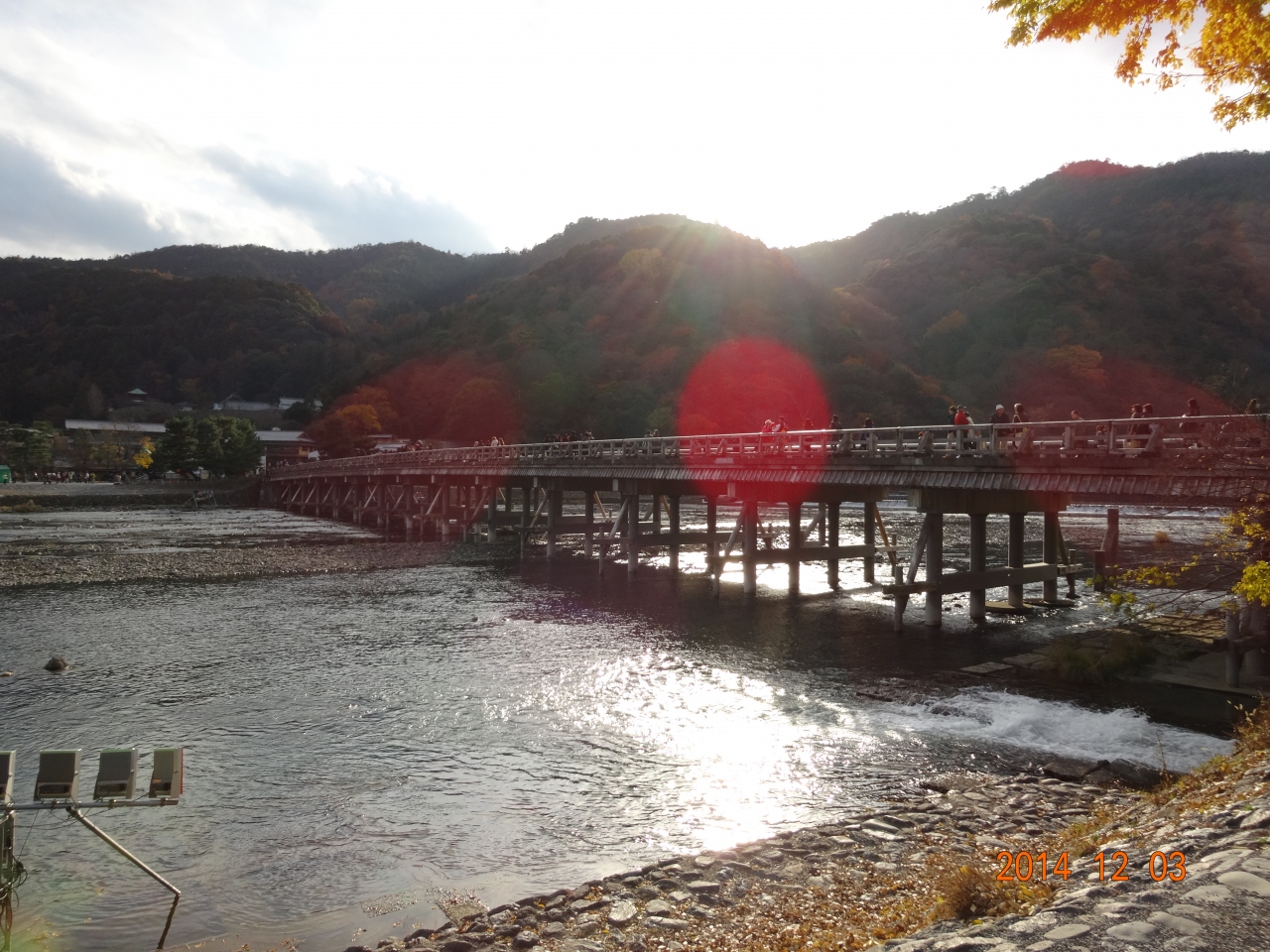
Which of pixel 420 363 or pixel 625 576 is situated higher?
pixel 420 363

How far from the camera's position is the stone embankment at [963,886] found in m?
4.62

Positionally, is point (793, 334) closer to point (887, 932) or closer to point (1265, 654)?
point (1265, 654)

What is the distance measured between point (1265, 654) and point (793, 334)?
77455mm

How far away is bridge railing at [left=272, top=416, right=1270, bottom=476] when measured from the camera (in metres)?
12.1

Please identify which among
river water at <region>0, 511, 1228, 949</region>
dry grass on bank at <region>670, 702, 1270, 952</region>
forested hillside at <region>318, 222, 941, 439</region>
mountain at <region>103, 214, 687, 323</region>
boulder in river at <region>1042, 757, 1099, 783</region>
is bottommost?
river water at <region>0, 511, 1228, 949</region>

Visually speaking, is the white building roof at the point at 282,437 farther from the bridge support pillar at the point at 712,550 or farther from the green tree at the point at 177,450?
the bridge support pillar at the point at 712,550

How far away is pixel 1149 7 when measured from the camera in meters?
8.27

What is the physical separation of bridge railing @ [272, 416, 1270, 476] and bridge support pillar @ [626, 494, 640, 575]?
1.69 meters

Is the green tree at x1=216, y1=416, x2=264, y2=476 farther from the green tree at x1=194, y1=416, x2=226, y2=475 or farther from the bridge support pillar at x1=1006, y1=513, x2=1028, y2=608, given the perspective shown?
the bridge support pillar at x1=1006, y1=513, x2=1028, y2=608

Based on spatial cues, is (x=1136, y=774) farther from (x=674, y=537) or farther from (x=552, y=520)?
(x=552, y=520)

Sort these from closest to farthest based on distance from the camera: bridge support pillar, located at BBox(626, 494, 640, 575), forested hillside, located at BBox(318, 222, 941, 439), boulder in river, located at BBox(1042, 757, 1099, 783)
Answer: boulder in river, located at BBox(1042, 757, 1099, 783) → bridge support pillar, located at BBox(626, 494, 640, 575) → forested hillside, located at BBox(318, 222, 941, 439)

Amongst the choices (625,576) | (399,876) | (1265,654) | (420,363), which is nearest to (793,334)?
(420,363)

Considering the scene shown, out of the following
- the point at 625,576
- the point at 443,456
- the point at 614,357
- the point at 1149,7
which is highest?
the point at 614,357
